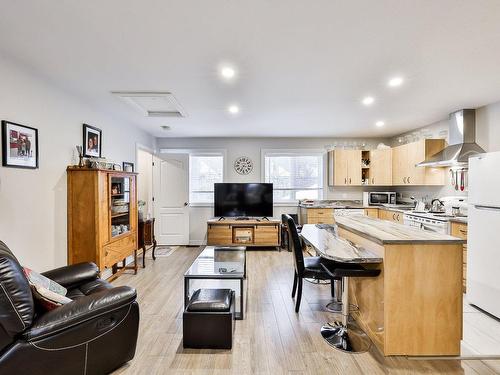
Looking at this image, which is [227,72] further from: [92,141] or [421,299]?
[421,299]

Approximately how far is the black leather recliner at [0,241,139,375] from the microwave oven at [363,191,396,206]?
5.13 meters

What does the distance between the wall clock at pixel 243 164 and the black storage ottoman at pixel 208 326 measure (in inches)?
159

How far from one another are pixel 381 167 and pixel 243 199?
2942 mm

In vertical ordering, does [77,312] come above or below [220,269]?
above

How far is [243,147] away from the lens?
19.7ft

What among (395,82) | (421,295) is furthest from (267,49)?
(421,295)

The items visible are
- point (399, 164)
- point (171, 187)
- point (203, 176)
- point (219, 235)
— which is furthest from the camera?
point (203, 176)

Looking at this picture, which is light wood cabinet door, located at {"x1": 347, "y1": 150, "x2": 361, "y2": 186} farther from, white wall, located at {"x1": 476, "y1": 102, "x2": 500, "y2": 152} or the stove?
white wall, located at {"x1": 476, "y1": 102, "x2": 500, "y2": 152}

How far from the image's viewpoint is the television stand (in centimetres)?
541

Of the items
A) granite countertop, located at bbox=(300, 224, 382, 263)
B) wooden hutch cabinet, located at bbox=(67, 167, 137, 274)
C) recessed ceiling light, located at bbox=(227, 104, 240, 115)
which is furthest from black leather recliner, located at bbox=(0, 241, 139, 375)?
recessed ceiling light, located at bbox=(227, 104, 240, 115)

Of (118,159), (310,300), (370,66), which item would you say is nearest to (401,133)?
(370,66)

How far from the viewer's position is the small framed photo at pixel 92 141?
345 centimetres

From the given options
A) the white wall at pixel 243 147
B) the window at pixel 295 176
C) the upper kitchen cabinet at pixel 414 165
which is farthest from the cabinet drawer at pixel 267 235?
the upper kitchen cabinet at pixel 414 165

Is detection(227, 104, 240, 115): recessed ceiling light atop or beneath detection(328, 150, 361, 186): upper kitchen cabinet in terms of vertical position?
atop
